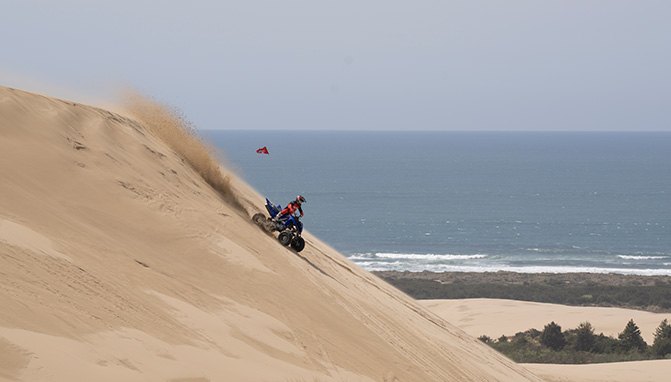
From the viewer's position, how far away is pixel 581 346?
25.3 m

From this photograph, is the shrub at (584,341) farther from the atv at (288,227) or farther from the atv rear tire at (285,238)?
the atv rear tire at (285,238)

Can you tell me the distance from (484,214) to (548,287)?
47.7 m

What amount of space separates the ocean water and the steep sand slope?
153 inches

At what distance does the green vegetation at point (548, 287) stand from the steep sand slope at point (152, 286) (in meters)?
28.1

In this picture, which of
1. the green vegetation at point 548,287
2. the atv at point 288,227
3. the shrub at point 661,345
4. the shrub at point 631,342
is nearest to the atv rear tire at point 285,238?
the atv at point 288,227

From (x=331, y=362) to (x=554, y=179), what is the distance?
138m

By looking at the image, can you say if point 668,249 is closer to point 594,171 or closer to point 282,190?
point 282,190

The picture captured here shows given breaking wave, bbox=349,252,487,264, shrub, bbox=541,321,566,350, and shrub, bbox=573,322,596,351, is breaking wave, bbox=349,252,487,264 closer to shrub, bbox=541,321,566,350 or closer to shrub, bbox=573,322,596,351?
shrub, bbox=541,321,566,350

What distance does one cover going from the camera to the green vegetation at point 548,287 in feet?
132

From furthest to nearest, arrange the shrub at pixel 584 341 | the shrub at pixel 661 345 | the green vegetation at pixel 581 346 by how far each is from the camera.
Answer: the shrub at pixel 584 341, the shrub at pixel 661 345, the green vegetation at pixel 581 346

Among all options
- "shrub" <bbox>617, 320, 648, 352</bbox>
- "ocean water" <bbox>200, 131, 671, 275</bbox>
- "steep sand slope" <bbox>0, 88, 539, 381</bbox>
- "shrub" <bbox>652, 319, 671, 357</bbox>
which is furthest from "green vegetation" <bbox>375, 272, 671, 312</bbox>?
"steep sand slope" <bbox>0, 88, 539, 381</bbox>

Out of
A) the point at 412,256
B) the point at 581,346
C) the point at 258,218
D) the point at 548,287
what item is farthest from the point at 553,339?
the point at 412,256

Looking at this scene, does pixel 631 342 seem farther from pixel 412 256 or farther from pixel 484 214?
pixel 484 214

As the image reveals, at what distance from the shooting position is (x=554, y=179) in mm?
142750
